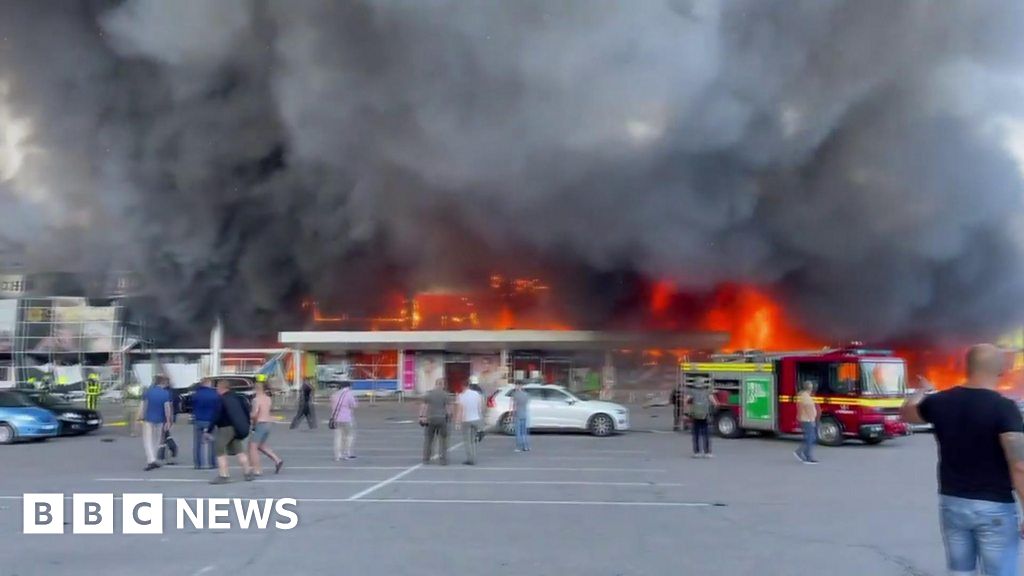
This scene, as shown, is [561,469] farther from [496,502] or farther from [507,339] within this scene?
[507,339]

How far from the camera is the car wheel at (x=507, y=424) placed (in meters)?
20.7

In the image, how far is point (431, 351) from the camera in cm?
3866

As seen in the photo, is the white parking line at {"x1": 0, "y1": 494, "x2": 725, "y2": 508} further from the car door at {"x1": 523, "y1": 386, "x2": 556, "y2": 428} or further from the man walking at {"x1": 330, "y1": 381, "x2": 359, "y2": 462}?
the car door at {"x1": 523, "y1": 386, "x2": 556, "y2": 428}

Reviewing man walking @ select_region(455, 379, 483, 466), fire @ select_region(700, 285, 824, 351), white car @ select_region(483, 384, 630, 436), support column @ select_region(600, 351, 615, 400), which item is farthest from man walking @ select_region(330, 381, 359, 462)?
fire @ select_region(700, 285, 824, 351)

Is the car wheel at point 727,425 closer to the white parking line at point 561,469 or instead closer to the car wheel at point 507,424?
the car wheel at point 507,424

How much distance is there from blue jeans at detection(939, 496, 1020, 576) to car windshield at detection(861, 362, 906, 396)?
574 inches

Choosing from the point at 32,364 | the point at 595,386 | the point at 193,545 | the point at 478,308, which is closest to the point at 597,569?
the point at 193,545

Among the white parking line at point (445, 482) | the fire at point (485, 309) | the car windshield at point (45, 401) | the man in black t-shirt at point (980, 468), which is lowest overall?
the white parking line at point (445, 482)

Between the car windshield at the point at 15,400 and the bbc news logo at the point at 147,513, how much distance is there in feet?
32.5

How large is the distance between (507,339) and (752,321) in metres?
9.60

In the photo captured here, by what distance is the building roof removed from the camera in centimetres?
3681

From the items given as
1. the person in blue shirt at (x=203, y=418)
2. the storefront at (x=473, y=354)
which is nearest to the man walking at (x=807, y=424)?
the person in blue shirt at (x=203, y=418)

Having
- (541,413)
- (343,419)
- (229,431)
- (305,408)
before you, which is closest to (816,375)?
(541,413)

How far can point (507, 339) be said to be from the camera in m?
36.6
